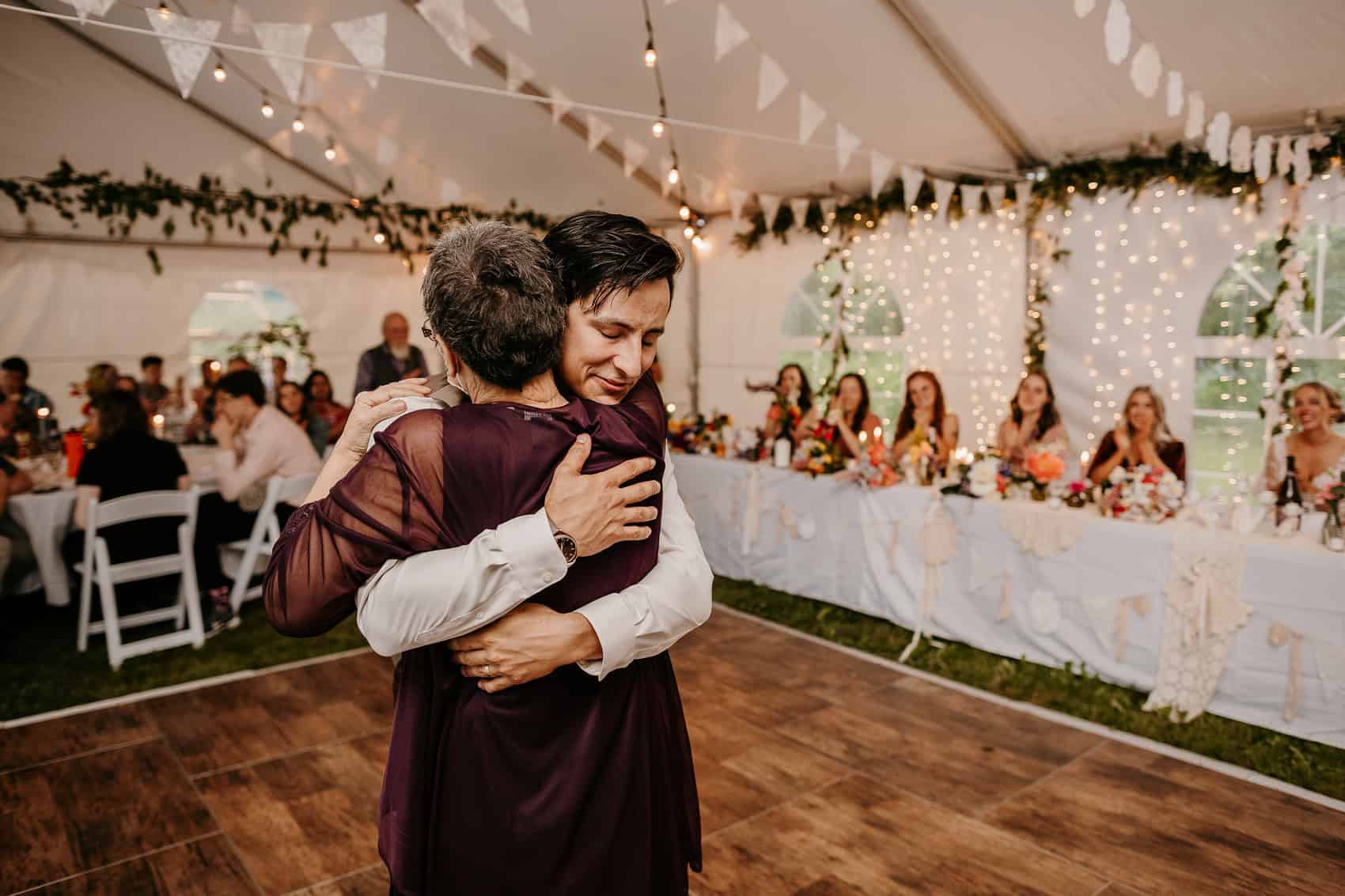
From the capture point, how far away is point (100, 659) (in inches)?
165

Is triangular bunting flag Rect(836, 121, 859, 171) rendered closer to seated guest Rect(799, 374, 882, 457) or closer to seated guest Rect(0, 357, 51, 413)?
seated guest Rect(799, 374, 882, 457)

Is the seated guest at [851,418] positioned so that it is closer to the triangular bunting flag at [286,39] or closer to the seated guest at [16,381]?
the triangular bunting flag at [286,39]

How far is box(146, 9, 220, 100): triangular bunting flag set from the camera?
291 centimetres

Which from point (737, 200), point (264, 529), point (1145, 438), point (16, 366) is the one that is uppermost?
point (737, 200)

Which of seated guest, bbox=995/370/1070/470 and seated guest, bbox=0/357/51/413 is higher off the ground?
seated guest, bbox=0/357/51/413

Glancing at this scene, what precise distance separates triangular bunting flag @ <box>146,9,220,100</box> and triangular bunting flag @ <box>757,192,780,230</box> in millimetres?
4565

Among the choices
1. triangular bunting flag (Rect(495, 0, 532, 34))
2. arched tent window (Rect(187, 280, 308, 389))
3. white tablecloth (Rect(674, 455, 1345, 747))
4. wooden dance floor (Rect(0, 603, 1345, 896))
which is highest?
triangular bunting flag (Rect(495, 0, 532, 34))

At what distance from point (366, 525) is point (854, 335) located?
645 centimetres

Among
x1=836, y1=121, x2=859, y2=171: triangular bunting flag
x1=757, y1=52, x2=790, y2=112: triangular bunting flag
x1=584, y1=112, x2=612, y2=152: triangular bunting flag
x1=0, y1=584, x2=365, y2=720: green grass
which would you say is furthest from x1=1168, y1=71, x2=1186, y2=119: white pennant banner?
x1=0, y1=584, x2=365, y2=720: green grass

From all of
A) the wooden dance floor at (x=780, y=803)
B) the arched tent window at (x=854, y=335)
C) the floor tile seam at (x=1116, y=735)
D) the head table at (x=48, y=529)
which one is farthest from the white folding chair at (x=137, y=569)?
the arched tent window at (x=854, y=335)

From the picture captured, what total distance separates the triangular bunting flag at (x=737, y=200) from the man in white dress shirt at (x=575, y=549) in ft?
19.0

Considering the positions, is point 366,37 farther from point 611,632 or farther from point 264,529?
point 611,632

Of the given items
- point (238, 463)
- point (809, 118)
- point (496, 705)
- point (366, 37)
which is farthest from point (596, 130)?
point (496, 705)

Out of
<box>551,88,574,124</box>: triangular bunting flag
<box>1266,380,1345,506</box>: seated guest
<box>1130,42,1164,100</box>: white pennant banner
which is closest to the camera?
<box>1130,42,1164,100</box>: white pennant banner
